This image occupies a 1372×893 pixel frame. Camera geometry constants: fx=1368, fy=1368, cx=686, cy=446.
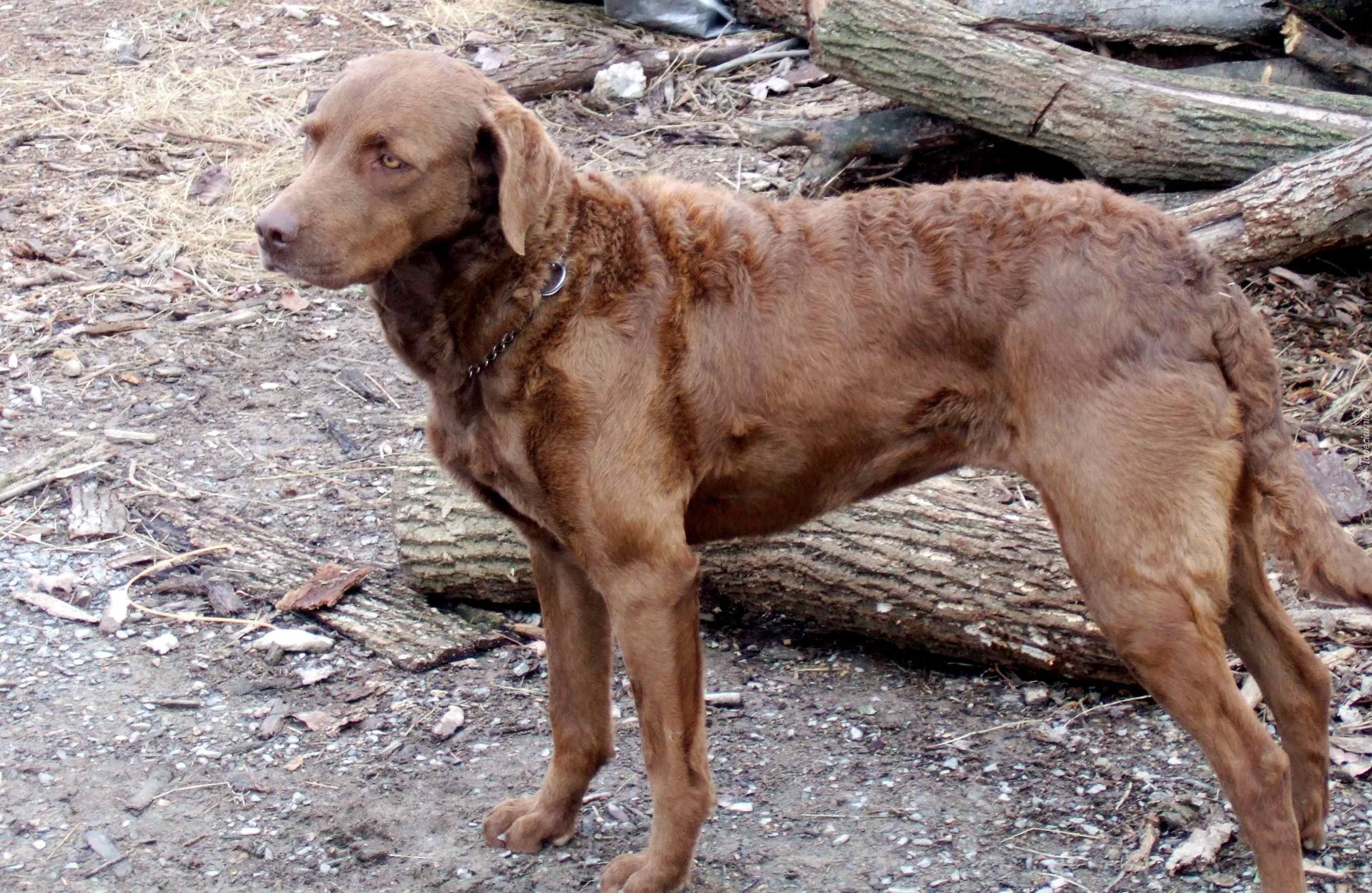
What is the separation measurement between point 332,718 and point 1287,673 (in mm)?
2904

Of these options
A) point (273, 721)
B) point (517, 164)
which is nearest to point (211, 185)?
point (273, 721)

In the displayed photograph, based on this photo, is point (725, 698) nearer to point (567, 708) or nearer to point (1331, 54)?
point (567, 708)

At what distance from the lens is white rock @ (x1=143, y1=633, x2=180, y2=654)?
15.6 ft

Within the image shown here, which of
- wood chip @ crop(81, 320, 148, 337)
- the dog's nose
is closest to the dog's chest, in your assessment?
the dog's nose

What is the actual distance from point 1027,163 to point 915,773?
403cm

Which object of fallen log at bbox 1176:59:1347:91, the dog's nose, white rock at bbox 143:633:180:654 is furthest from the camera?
fallen log at bbox 1176:59:1347:91

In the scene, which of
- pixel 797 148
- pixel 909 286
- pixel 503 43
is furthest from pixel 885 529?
pixel 503 43

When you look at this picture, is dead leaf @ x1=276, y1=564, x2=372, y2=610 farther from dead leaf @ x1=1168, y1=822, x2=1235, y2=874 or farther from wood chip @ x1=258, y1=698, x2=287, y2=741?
dead leaf @ x1=1168, y1=822, x2=1235, y2=874

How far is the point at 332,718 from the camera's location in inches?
177

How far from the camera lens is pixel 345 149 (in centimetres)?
330

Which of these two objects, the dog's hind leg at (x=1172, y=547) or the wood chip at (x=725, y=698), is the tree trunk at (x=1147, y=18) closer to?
the wood chip at (x=725, y=698)

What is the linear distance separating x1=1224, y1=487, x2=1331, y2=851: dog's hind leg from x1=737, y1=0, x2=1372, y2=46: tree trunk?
13.9ft

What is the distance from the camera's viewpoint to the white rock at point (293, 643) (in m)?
4.78

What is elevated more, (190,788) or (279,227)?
(279,227)
